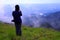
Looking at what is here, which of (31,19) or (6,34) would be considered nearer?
(6,34)

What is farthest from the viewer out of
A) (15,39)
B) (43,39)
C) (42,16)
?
(42,16)

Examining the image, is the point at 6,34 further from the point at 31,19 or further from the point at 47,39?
the point at 31,19

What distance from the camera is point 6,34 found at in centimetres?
1653

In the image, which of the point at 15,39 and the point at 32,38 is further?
the point at 32,38

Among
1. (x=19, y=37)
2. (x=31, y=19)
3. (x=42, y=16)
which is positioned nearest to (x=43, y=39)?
(x=19, y=37)

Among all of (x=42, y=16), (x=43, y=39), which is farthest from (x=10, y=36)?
(x=42, y=16)

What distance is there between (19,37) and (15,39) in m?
0.25

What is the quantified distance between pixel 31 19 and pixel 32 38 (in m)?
12.4

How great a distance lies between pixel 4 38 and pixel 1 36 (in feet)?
2.18

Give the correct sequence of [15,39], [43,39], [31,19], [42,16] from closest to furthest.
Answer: [15,39], [43,39], [31,19], [42,16]

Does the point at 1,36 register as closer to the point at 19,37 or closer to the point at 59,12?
the point at 19,37

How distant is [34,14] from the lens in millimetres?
32000

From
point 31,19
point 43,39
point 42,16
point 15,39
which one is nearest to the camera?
point 15,39

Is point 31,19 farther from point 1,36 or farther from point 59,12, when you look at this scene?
point 1,36
